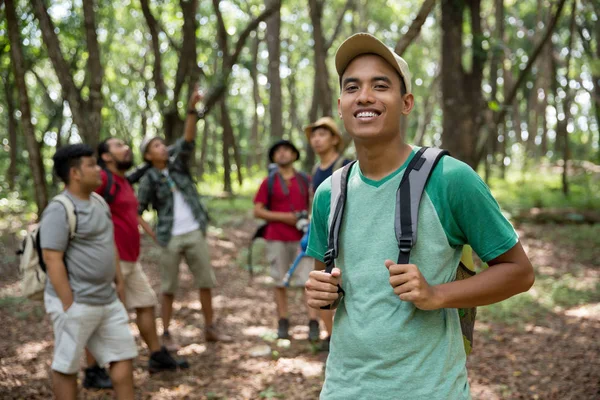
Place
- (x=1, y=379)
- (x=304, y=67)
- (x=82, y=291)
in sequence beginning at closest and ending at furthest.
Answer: (x=82, y=291) < (x=1, y=379) < (x=304, y=67)

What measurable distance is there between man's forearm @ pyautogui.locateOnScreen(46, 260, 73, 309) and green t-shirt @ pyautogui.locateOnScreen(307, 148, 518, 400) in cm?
259

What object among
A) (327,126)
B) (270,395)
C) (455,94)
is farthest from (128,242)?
(455,94)

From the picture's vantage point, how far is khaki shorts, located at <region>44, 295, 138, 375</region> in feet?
12.5

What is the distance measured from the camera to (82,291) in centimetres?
392

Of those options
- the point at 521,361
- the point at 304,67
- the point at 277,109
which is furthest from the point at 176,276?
the point at 304,67

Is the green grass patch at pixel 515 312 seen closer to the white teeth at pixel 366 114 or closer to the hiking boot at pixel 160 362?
the hiking boot at pixel 160 362

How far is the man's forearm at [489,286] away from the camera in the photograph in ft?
5.72

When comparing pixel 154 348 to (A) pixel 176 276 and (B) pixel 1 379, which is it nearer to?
(A) pixel 176 276

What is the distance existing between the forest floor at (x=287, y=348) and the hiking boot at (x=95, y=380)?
0.09m

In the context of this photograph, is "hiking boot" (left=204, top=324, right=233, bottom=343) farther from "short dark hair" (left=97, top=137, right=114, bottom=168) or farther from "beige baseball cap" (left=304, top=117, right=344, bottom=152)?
"beige baseball cap" (left=304, top=117, right=344, bottom=152)

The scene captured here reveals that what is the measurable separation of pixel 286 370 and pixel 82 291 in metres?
2.32

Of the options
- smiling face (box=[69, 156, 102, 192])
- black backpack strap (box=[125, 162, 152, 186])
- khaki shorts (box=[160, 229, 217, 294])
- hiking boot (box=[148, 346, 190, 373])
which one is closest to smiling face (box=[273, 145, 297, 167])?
khaki shorts (box=[160, 229, 217, 294])

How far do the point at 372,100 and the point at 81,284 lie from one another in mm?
2931

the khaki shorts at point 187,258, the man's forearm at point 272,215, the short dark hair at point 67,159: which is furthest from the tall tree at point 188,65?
the short dark hair at point 67,159
